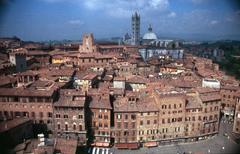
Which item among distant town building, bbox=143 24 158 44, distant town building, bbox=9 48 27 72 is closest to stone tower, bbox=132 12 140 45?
distant town building, bbox=143 24 158 44

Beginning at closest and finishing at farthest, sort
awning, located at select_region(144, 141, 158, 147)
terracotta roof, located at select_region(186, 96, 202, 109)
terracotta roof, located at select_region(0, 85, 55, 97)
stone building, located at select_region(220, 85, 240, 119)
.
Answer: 1. terracotta roof, located at select_region(0, 85, 55, 97)
2. awning, located at select_region(144, 141, 158, 147)
3. terracotta roof, located at select_region(186, 96, 202, 109)
4. stone building, located at select_region(220, 85, 240, 119)

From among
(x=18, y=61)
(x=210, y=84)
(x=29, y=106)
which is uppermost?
(x=18, y=61)

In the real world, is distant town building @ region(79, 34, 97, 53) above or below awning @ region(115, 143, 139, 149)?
above

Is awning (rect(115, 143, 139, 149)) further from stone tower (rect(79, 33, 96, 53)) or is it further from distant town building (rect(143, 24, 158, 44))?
distant town building (rect(143, 24, 158, 44))

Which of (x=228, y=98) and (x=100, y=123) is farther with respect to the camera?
(x=228, y=98)

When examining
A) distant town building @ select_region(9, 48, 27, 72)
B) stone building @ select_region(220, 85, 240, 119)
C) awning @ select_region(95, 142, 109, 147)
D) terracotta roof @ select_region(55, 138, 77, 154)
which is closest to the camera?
terracotta roof @ select_region(55, 138, 77, 154)

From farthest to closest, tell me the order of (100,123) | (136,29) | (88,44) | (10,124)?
1. (136,29)
2. (88,44)
3. (100,123)
4. (10,124)

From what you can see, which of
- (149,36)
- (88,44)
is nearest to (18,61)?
(88,44)

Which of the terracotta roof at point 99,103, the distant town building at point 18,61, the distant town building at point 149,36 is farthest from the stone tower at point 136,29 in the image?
the terracotta roof at point 99,103

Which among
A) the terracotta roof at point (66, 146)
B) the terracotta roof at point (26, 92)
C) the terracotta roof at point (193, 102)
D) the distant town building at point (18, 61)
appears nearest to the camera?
the terracotta roof at point (66, 146)

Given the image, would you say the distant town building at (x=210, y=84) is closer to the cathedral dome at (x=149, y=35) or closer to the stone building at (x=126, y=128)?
the stone building at (x=126, y=128)

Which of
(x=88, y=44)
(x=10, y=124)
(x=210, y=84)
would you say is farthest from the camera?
(x=88, y=44)

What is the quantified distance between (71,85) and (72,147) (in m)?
7.97

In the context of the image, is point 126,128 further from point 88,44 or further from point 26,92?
point 88,44
